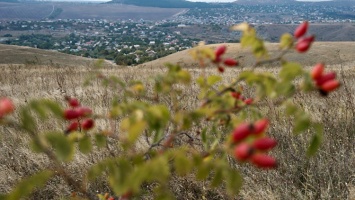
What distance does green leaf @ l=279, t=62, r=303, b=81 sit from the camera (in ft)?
2.78

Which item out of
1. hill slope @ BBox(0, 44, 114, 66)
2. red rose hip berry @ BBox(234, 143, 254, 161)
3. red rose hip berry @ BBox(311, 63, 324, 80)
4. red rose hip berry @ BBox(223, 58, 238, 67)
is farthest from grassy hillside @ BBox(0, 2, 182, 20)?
red rose hip berry @ BBox(234, 143, 254, 161)

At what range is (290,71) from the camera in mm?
857

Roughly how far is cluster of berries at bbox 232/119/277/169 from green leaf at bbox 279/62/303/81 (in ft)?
0.78

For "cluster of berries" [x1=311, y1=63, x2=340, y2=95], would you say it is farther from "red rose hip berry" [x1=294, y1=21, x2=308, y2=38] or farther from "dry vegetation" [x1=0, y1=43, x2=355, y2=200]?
"dry vegetation" [x1=0, y1=43, x2=355, y2=200]

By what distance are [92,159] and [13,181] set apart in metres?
0.68

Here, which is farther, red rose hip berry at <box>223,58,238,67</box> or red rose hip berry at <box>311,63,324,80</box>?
red rose hip berry at <box>223,58,238,67</box>

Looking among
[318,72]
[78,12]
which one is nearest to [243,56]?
[318,72]

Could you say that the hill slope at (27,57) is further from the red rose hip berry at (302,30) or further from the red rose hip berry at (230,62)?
the red rose hip berry at (302,30)

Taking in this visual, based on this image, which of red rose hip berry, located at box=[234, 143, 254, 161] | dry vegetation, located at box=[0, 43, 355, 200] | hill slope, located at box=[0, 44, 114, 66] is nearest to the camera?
red rose hip berry, located at box=[234, 143, 254, 161]

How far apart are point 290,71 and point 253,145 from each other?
0.30 m

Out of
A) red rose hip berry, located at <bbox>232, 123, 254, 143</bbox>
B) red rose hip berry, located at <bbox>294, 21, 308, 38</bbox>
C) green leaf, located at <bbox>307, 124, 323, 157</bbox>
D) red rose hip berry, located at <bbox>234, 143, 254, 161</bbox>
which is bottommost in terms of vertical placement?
green leaf, located at <bbox>307, 124, 323, 157</bbox>

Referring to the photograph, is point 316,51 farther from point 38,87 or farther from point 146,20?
point 146,20

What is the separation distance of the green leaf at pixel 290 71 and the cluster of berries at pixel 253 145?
0.24 meters

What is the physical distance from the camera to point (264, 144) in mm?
642
